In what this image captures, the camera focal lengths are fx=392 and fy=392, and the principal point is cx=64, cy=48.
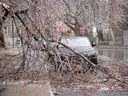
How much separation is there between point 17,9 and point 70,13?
2.16m

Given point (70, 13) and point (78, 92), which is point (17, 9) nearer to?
point (70, 13)

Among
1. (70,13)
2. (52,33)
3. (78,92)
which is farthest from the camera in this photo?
(78,92)

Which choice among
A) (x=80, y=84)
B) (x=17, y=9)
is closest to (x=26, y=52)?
(x=17, y=9)

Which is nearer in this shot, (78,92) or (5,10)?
(5,10)

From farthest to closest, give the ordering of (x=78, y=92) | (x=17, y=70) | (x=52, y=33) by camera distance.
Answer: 1. (x=78, y=92)
2. (x=17, y=70)
3. (x=52, y=33)

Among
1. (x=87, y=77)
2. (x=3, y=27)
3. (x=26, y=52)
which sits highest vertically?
(x=3, y=27)

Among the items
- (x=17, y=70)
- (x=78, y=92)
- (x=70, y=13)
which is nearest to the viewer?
(x=17, y=70)

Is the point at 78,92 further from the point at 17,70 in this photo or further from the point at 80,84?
the point at 17,70

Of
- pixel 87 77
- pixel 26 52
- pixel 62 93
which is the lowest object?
pixel 62 93

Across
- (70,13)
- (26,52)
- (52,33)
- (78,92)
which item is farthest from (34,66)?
(78,92)

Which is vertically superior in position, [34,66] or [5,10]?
[5,10]

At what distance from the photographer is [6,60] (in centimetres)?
1016

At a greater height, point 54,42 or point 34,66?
point 54,42

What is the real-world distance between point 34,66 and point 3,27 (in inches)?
47.7
